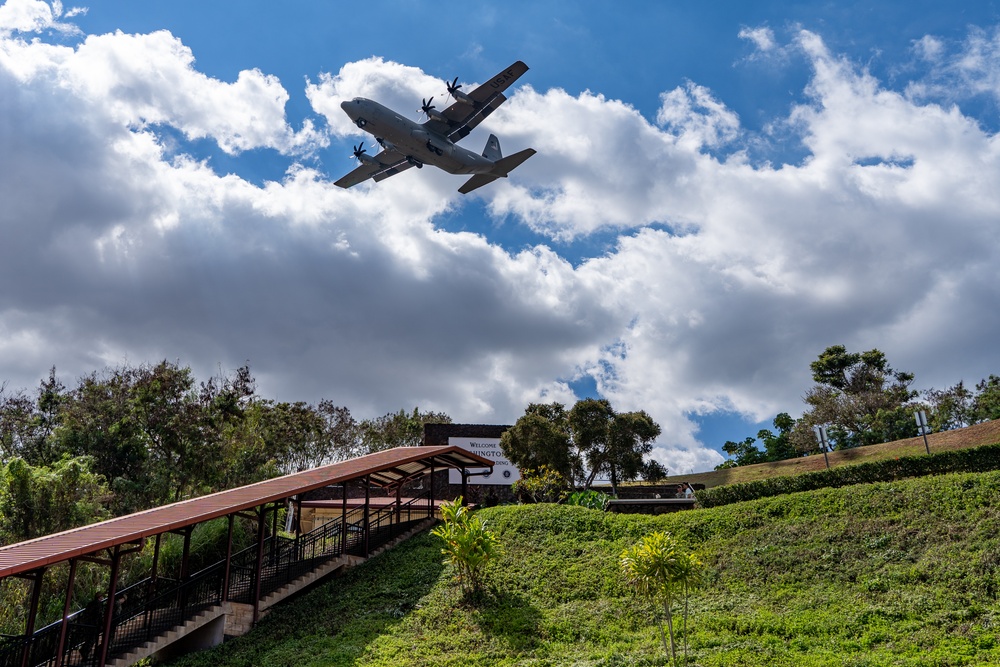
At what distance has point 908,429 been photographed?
48.2 meters

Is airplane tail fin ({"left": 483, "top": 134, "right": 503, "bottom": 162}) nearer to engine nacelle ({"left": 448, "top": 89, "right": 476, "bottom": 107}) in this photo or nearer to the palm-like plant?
engine nacelle ({"left": 448, "top": 89, "right": 476, "bottom": 107})

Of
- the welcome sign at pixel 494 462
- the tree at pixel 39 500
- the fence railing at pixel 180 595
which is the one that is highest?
the welcome sign at pixel 494 462

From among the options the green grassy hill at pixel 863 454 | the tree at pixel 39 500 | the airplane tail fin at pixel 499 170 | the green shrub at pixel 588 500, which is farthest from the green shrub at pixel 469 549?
the green grassy hill at pixel 863 454

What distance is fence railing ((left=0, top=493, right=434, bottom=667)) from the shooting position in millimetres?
14914

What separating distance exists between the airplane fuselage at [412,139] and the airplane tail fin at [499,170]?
100cm

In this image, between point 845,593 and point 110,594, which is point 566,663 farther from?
point 110,594

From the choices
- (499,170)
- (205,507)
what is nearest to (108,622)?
(205,507)

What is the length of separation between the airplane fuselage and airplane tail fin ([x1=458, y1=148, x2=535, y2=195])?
3.27 feet

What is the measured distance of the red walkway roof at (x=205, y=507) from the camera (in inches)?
549

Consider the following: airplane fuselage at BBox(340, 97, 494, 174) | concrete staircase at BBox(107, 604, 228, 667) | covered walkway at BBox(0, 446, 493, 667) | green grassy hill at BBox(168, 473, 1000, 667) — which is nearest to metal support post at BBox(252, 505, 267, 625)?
covered walkway at BBox(0, 446, 493, 667)

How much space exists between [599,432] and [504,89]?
1845 centimetres

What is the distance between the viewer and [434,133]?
31.1 metres

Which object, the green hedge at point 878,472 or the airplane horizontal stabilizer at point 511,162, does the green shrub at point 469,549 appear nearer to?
the green hedge at point 878,472

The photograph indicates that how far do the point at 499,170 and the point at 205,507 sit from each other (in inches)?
874
